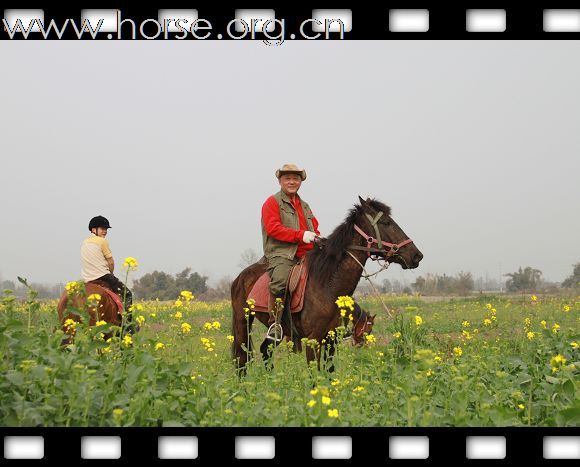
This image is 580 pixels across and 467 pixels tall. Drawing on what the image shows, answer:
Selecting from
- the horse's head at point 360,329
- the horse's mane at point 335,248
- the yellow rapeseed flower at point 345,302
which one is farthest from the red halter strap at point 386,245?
the yellow rapeseed flower at point 345,302

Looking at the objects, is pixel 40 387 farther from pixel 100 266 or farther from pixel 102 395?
pixel 100 266

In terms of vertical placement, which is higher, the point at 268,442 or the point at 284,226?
the point at 284,226

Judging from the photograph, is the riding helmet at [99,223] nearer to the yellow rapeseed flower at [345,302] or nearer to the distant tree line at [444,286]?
the yellow rapeseed flower at [345,302]

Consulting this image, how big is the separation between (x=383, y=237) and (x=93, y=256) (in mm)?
3799

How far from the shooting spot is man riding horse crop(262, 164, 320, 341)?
7.93m

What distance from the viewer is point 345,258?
794cm

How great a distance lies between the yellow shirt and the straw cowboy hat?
253cm

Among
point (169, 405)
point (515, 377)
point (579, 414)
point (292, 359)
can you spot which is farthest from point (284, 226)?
point (579, 414)

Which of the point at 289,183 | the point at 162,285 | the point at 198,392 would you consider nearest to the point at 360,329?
the point at 289,183

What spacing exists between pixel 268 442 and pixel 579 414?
7.13ft

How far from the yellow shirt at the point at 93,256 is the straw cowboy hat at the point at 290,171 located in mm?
2526

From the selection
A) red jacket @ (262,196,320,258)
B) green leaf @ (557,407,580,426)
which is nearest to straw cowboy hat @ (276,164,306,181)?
red jacket @ (262,196,320,258)

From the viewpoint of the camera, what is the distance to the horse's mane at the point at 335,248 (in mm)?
7918

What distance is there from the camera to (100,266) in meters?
8.62
